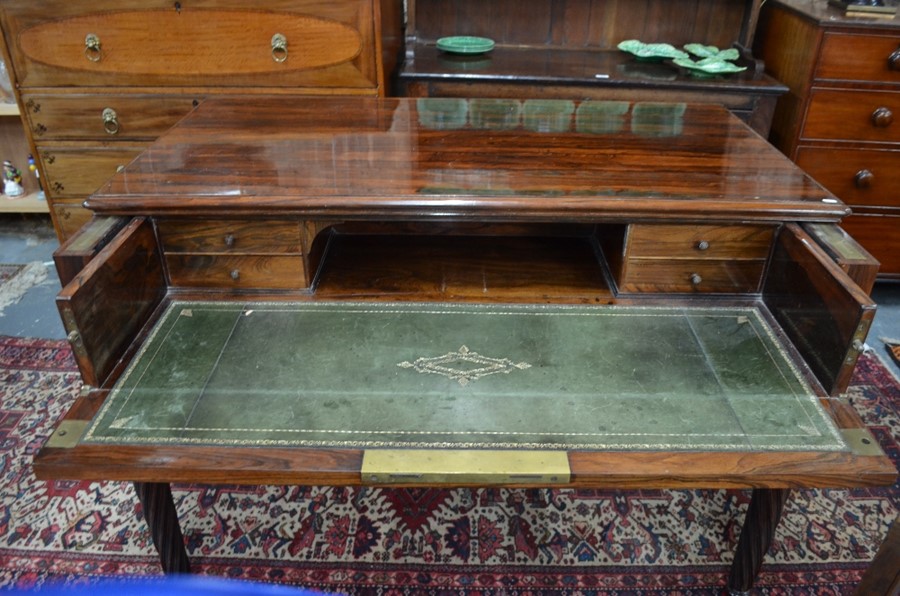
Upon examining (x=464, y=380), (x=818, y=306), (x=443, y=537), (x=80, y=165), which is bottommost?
(x=443, y=537)

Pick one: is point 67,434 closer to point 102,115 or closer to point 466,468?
point 466,468

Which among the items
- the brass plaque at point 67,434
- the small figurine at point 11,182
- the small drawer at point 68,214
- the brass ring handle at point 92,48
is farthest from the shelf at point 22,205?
the brass plaque at point 67,434

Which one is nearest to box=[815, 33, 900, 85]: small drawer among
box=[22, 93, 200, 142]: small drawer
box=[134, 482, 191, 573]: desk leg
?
box=[22, 93, 200, 142]: small drawer

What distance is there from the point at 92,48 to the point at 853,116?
247 centimetres

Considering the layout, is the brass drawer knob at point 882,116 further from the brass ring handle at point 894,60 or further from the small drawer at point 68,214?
the small drawer at point 68,214

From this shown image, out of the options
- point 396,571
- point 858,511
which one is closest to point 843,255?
point 858,511

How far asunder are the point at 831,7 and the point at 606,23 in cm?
76

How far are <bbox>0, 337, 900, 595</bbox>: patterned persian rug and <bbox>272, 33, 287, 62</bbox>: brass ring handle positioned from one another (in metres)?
1.34

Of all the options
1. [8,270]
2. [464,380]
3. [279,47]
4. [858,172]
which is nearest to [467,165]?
[464,380]

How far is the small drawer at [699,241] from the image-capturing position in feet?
4.28

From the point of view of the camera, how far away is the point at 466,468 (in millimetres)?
1000

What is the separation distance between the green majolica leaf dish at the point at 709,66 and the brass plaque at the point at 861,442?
1611 mm

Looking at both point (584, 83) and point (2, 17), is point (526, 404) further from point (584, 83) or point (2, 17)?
point (2, 17)

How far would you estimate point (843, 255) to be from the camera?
3.89 feet
